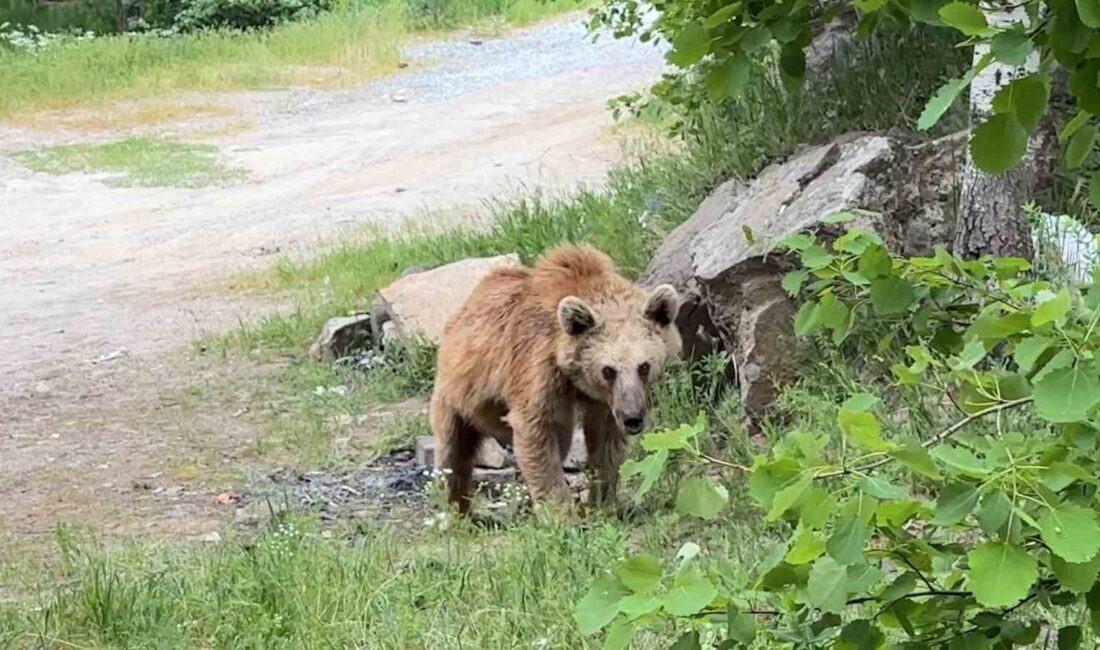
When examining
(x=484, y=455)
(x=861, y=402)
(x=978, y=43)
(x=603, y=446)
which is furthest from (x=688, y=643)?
(x=484, y=455)

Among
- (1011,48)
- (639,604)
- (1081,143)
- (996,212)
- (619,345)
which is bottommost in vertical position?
(619,345)

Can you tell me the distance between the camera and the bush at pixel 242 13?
96.2 ft

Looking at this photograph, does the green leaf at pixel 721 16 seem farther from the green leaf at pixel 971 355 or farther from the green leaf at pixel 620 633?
the green leaf at pixel 620 633

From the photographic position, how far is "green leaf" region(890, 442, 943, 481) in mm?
1896

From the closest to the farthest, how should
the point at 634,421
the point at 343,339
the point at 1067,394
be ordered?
the point at 1067,394 → the point at 634,421 → the point at 343,339

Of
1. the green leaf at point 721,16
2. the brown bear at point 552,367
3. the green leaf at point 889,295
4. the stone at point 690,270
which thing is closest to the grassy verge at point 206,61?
the stone at point 690,270

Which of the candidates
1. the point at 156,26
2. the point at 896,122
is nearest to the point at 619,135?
the point at 896,122

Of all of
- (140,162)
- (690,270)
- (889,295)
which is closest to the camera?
(889,295)

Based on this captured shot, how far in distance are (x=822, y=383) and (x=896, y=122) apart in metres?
2.33

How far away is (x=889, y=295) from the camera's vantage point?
8.61ft

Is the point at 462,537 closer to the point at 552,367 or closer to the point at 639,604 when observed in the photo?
the point at 552,367

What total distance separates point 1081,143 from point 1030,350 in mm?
453

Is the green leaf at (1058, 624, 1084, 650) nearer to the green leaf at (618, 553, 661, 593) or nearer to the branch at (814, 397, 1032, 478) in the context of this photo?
the branch at (814, 397, 1032, 478)

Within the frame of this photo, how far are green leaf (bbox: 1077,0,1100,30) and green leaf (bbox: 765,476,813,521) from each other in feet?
2.20
